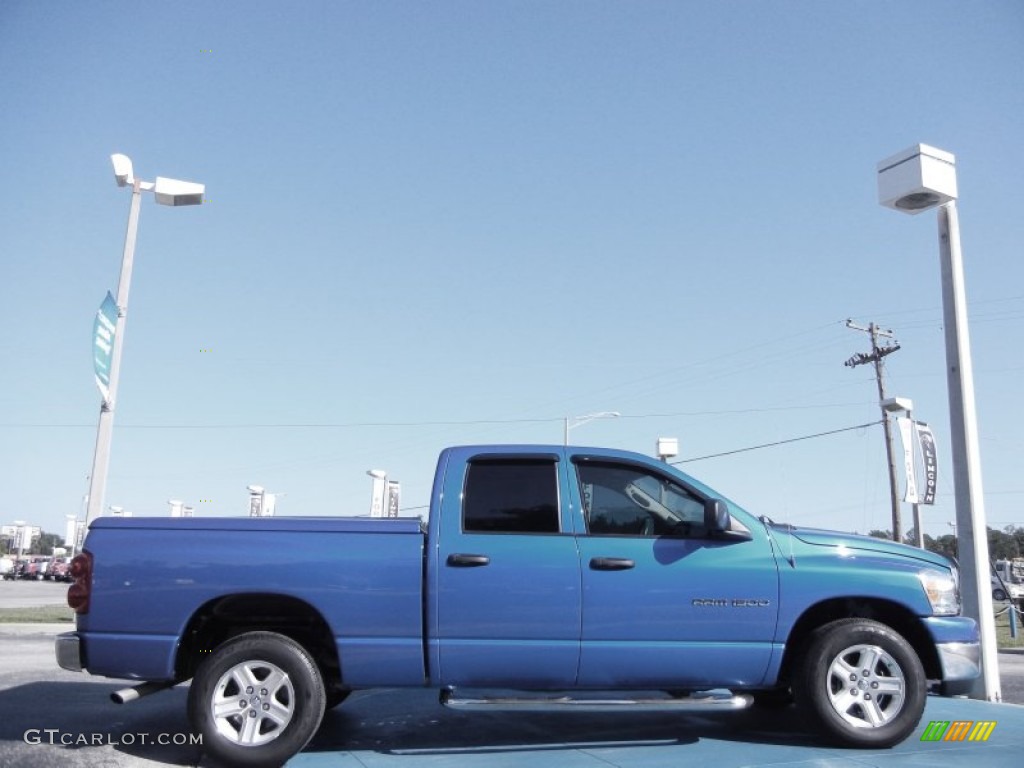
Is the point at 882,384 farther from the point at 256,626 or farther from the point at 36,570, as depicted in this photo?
the point at 36,570

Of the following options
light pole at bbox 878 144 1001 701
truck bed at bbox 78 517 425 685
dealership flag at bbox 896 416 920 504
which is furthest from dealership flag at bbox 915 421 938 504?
truck bed at bbox 78 517 425 685

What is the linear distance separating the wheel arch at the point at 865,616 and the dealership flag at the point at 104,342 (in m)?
9.49

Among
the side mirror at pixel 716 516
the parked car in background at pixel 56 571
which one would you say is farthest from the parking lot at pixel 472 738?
the parked car in background at pixel 56 571

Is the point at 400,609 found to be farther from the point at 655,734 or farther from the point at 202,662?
the point at 655,734

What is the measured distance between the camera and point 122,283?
12.3 m

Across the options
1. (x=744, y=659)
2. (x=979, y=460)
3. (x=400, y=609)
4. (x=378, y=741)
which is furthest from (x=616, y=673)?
(x=979, y=460)

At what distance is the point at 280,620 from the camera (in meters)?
5.36

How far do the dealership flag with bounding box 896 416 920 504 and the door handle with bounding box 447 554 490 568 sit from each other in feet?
55.6

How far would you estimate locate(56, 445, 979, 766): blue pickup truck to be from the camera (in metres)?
5.05

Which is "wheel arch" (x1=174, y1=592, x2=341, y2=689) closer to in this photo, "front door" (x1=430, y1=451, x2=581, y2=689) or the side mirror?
"front door" (x1=430, y1=451, x2=581, y2=689)

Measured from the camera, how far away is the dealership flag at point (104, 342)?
1127 cm

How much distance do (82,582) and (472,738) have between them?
8.72 feet

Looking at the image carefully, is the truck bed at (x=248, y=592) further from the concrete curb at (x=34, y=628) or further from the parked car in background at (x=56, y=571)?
the parked car in background at (x=56, y=571)

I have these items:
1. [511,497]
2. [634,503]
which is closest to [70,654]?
[511,497]
